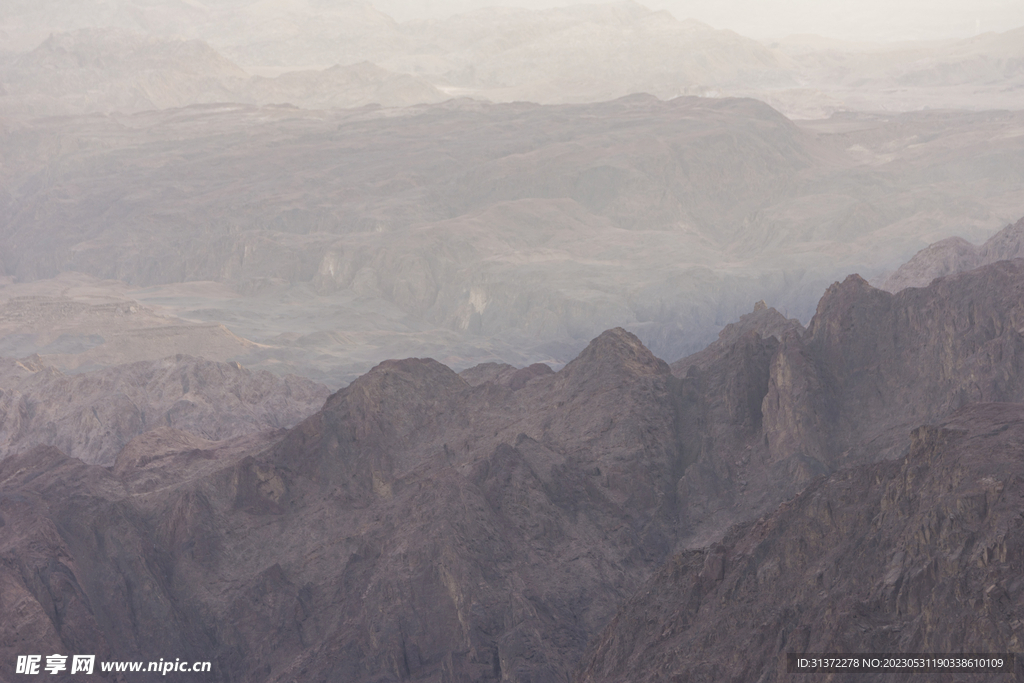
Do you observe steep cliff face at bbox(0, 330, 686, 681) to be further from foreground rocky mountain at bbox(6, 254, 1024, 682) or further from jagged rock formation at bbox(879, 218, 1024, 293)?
jagged rock formation at bbox(879, 218, 1024, 293)

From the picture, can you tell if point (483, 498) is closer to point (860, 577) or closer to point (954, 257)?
point (860, 577)

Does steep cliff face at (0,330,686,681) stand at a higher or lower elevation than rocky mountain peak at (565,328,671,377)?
lower

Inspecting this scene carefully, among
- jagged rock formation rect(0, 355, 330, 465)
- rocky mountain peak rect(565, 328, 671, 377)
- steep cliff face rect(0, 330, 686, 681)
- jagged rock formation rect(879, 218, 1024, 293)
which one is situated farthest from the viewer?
jagged rock formation rect(879, 218, 1024, 293)

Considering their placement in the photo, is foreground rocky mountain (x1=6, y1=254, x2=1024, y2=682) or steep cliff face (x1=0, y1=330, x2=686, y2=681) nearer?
foreground rocky mountain (x1=6, y1=254, x2=1024, y2=682)

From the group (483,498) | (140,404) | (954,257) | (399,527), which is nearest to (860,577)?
(483,498)

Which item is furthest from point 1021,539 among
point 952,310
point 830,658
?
point 952,310

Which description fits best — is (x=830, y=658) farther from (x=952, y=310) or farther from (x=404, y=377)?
(x=404, y=377)

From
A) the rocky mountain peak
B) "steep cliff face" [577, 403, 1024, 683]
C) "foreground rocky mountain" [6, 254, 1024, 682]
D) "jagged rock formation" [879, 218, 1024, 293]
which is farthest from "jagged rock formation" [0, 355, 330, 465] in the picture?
"steep cliff face" [577, 403, 1024, 683]

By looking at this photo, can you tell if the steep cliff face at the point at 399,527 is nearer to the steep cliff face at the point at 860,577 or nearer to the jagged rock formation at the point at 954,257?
the steep cliff face at the point at 860,577
